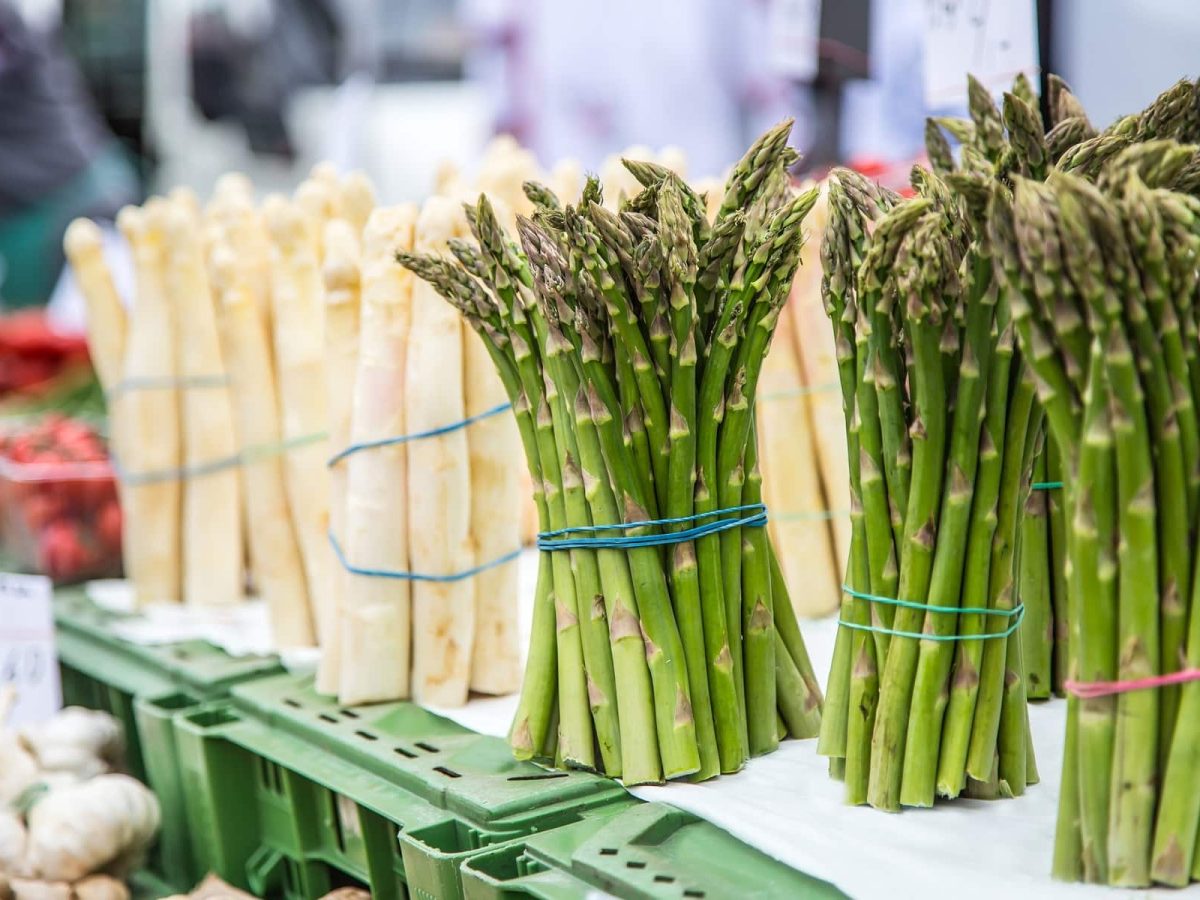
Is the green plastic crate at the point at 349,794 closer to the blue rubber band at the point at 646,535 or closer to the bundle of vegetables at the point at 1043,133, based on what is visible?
the blue rubber band at the point at 646,535

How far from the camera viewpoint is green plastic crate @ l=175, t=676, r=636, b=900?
180cm

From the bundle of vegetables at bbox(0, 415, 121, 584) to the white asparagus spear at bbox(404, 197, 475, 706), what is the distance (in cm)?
160

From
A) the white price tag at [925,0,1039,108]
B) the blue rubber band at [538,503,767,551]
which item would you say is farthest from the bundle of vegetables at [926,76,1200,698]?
the white price tag at [925,0,1039,108]

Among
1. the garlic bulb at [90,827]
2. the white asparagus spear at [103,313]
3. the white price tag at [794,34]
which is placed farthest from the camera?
the white price tag at [794,34]

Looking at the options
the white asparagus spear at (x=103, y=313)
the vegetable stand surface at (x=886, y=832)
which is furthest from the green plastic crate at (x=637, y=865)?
the white asparagus spear at (x=103, y=313)

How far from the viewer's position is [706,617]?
72.1 inches

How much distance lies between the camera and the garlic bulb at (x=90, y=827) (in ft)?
7.77

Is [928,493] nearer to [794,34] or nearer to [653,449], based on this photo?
[653,449]

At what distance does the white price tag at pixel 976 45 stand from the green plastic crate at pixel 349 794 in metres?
1.67

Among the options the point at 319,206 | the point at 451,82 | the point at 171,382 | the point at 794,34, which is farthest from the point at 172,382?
the point at 451,82

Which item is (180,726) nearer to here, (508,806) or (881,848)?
(508,806)

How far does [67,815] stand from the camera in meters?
2.40

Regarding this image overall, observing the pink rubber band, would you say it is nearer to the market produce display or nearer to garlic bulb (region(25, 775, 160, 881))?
the market produce display

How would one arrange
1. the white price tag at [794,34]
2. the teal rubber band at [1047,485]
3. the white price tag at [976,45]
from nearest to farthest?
the teal rubber band at [1047,485], the white price tag at [976,45], the white price tag at [794,34]
